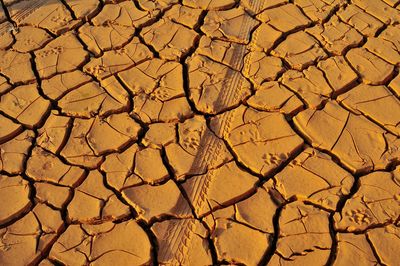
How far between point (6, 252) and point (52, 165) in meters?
0.60

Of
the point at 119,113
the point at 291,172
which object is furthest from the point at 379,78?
the point at 119,113

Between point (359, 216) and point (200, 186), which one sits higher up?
point (200, 186)

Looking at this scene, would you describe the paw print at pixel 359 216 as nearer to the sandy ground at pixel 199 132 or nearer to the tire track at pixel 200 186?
the sandy ground at pixel 199 132

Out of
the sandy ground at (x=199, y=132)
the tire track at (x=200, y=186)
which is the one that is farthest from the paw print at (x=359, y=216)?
the tire track at (x=200, y=186)

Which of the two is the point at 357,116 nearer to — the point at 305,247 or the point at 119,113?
the point at 305,247

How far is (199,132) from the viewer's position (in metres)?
3.21

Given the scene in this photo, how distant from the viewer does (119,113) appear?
338 cm

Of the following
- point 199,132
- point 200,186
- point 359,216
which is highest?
point 199,132

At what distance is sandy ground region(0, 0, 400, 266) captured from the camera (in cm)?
273

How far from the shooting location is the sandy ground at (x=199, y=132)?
2729mm

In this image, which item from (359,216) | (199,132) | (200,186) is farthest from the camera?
(199,132)

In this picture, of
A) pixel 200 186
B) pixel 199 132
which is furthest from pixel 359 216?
pixel 199 132

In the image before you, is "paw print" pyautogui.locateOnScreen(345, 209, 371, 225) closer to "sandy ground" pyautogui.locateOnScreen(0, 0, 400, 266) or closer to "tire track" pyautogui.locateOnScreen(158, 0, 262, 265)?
"sandy ground" pyautogui.locateOnScreen(0, 0, 400, 266)

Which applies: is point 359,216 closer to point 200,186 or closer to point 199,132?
point 200,186
